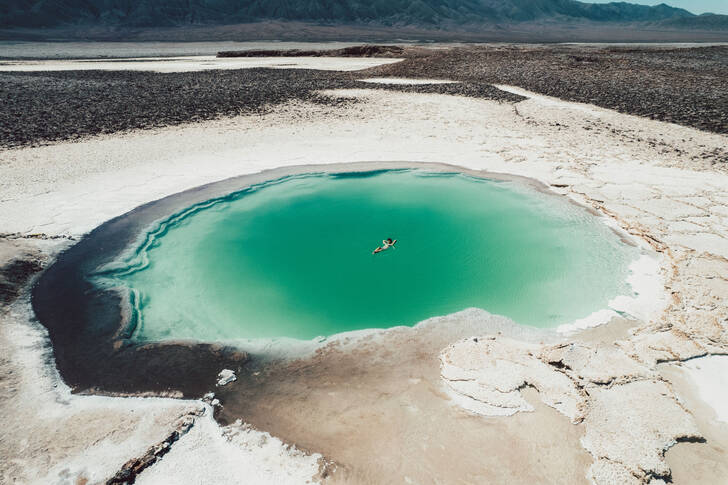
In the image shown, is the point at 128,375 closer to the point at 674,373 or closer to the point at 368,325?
the point at 368,325

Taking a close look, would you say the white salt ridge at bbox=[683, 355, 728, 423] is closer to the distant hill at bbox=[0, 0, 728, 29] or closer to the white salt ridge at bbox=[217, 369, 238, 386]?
the white salt ridge at bbox=[217, 369, 238, 386]

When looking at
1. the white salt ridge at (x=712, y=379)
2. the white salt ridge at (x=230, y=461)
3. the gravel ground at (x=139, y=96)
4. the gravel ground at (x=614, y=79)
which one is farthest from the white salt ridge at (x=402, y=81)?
the white salt ridge at (x=230, y=461)

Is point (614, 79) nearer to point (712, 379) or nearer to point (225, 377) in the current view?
point (712, 379)

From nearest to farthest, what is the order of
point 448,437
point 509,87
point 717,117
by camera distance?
point 448,437
point 717,117
point 509,87

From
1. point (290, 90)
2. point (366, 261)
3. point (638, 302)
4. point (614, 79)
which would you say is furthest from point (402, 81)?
point (638, 302)

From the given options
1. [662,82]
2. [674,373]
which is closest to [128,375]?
[674,373]

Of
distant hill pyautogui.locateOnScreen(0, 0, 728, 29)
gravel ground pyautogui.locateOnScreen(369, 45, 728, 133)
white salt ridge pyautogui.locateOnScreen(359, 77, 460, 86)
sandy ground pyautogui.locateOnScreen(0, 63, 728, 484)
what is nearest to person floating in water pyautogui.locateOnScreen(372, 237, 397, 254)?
sandy ground pyautogui.locateOnScreen(0, 63, 728, 484)

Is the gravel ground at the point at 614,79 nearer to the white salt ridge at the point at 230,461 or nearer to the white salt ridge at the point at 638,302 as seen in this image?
the white salt ridge at the point at 638,302
